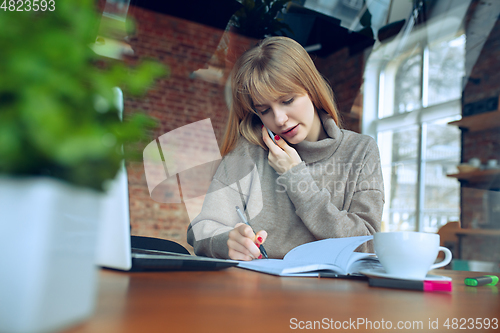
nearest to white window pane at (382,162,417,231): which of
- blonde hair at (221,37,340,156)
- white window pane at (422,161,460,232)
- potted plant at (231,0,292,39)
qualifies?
white window pane at (422,161,460,232)

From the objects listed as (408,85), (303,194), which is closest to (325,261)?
(303,194)

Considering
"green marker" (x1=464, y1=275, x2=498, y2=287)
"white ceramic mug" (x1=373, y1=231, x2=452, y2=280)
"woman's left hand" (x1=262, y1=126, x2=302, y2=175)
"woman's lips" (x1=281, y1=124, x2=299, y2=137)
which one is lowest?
"green marker" (x1=464, y1=275, x2=498, y2=287)

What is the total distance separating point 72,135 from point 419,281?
1.52ft

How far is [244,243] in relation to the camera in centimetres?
77

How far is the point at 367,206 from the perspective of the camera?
1104 mm

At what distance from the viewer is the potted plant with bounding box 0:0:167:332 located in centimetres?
16

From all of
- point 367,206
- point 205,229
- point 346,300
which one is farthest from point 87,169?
point 367,206

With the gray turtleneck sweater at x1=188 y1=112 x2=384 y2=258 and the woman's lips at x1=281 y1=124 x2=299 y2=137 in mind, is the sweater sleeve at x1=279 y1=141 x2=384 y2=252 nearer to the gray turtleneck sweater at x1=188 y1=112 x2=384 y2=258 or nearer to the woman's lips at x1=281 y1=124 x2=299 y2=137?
the gray turtleneck sweater at x1=188 y1=112 x2=384 y2=258

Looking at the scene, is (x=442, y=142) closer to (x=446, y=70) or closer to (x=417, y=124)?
(x=417, y=124)

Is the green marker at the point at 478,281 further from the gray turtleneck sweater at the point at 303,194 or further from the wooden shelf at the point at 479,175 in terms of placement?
the wooden shelf at the point at 479,175

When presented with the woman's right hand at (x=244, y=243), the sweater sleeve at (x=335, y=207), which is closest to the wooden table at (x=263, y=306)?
the woman's right hand at (x=244, y=243)

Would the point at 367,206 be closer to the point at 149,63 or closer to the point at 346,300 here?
the point at 346,300

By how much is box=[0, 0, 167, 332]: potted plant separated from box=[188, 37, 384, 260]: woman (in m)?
0.89

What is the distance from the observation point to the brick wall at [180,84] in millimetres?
4023
